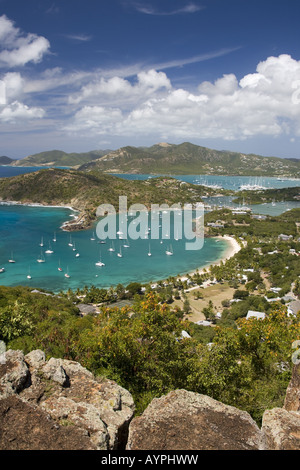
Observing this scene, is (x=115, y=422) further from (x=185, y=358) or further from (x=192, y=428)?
(x=185, y=358)

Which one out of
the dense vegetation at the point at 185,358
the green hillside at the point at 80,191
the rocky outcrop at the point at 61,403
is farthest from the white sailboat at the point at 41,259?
the rocky outcrop at the point at 61,403

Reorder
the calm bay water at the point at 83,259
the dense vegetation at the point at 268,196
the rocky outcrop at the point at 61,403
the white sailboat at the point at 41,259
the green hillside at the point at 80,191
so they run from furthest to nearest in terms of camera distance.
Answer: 1. the dense vegetation at the point at 268,196
2. the green hillside at the point at 80,191
3. the white sailboat at the point at 41,259
4. the calm bay water at the point at 83,259
5. the rocky outcrop at the point at 61,403

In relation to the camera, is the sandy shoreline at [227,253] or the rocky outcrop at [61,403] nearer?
the rocky outcrop at [61,403]

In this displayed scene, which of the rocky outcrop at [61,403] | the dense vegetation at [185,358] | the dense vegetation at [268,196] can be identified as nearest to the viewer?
the rocky outcrop at [61,403]

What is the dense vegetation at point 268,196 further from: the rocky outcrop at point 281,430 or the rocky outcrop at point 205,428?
the rocky outcrop at point 205,428

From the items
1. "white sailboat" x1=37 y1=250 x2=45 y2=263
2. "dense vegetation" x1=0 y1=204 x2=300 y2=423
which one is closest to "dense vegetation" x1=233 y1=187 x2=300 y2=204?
"white sailboat" x1=37 y1=250 x2=45 y2=263

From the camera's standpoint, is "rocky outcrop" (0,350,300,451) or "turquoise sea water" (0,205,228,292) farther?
"turquoise sea water" (0,205,228,292)

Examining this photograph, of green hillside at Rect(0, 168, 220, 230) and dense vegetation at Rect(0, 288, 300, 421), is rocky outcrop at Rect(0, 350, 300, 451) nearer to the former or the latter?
dense vegetation at Rect(0, 288, 300, 421)
